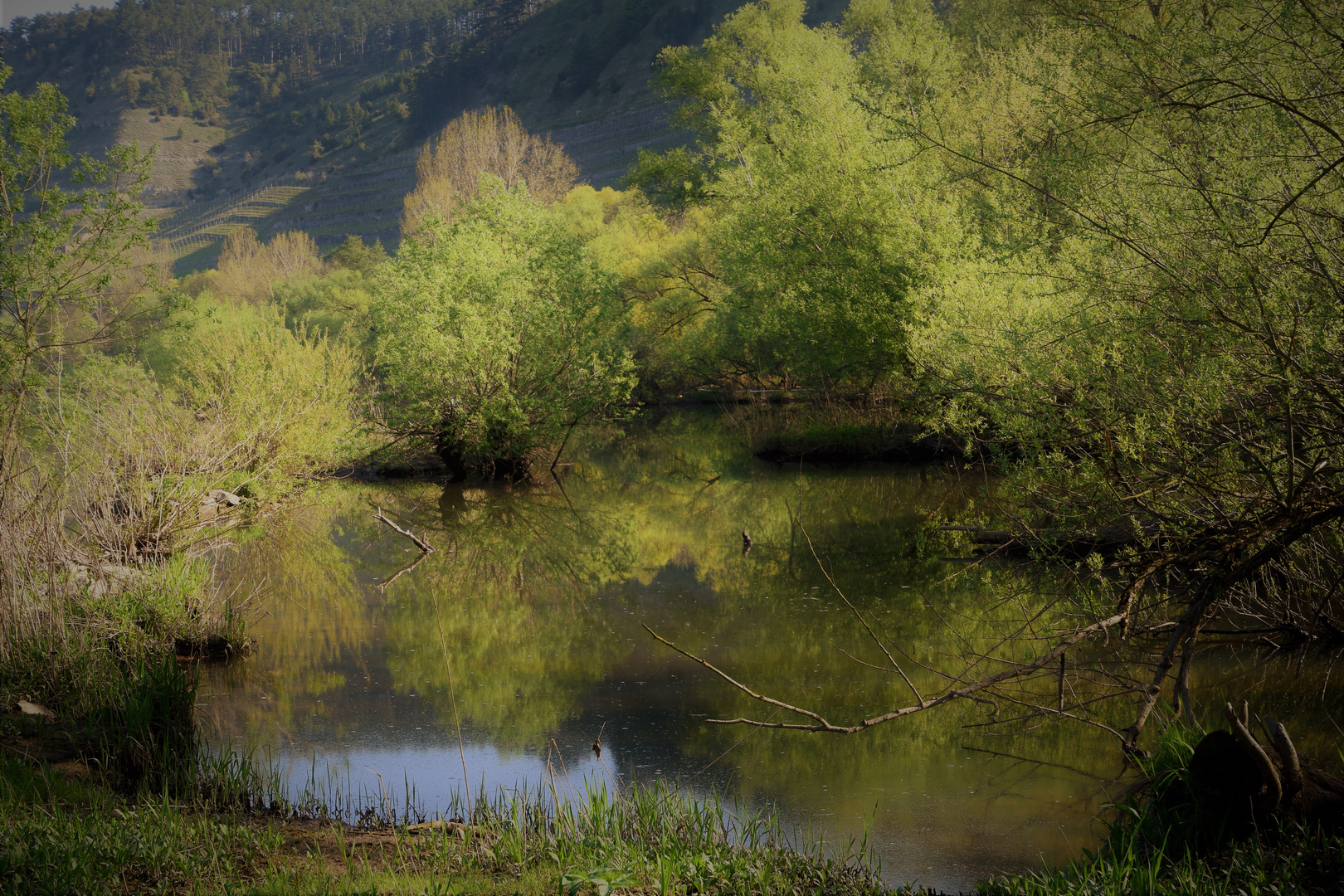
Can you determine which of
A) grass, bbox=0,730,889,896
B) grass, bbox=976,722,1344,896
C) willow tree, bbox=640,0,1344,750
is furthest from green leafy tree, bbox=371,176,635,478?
grass, bbox=976,722,1344,896

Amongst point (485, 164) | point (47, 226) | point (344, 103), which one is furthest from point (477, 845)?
point (344, 103)

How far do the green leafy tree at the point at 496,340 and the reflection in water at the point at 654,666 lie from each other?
11.3 ft

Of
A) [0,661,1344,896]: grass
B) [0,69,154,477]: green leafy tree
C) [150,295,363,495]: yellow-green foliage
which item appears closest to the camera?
[0,661,1344,896]: grass

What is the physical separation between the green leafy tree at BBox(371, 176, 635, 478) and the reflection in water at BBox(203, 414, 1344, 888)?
3434 mm

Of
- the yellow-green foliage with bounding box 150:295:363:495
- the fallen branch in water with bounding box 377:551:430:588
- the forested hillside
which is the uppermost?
the forested hillside

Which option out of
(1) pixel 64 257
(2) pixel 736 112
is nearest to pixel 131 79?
(2) pixel 736 112

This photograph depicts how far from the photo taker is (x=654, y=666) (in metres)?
9.94

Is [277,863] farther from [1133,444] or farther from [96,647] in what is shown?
[1133,444]

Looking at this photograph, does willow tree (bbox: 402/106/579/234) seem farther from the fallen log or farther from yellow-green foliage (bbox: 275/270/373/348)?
the fallen log

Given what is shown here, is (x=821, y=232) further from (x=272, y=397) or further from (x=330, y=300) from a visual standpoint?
(x=330, y=300)

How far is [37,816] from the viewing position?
521 centimetres

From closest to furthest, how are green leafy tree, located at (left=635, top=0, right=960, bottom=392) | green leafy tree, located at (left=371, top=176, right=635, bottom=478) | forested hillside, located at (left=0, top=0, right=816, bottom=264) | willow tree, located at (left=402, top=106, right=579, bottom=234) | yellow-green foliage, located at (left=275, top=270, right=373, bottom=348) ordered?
1. green leafy tree, located at (left=635, top=0, right=960, bottom=392)
2. green leafy tree, located at (left=371, top=176, right=635, bottom=478)
3. yellow-green foliage, located at (left=275, top=270, right=373, bottom=348)
4. willow tree, located at (left=402, top=106, right=579, bottom=234)
5. forested hillside, located at (left=0, top=0, right=816, bottom=264)

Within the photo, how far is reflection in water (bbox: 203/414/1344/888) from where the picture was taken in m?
6.69

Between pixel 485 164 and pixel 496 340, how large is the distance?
130 ft
